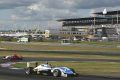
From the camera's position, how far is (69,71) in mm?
46594

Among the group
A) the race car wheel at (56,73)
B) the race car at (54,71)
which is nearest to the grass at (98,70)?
the race car at (54,71)

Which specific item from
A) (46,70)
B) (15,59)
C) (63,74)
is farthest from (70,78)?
(15,59)

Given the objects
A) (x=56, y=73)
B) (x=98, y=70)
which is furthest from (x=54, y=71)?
(x=98, y=70)

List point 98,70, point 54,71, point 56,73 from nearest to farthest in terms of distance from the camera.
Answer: point 56,73 < point 54,71 < point 98,70

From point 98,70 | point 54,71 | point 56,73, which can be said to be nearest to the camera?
point 56,73

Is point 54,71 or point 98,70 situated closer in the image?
point 54,71

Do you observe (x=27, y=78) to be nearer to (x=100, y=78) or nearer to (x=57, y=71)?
(x=57, y=71)

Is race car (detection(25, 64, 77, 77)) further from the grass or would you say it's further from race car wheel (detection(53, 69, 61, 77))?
the grass

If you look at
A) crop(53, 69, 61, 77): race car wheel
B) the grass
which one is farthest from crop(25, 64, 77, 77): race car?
the grass

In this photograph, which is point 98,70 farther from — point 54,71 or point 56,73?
point 56,73

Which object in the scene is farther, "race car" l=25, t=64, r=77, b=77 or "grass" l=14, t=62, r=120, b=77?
"grass" l=14, t=62, r=120, b=77

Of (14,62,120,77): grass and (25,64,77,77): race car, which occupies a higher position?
(25,64,77,77): race car

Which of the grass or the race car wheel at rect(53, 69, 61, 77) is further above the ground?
the race car wheel at rect(53, 69, 61, 77)

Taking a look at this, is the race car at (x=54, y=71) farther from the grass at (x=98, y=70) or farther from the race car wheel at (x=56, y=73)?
the grass at (x=98, y=70)
